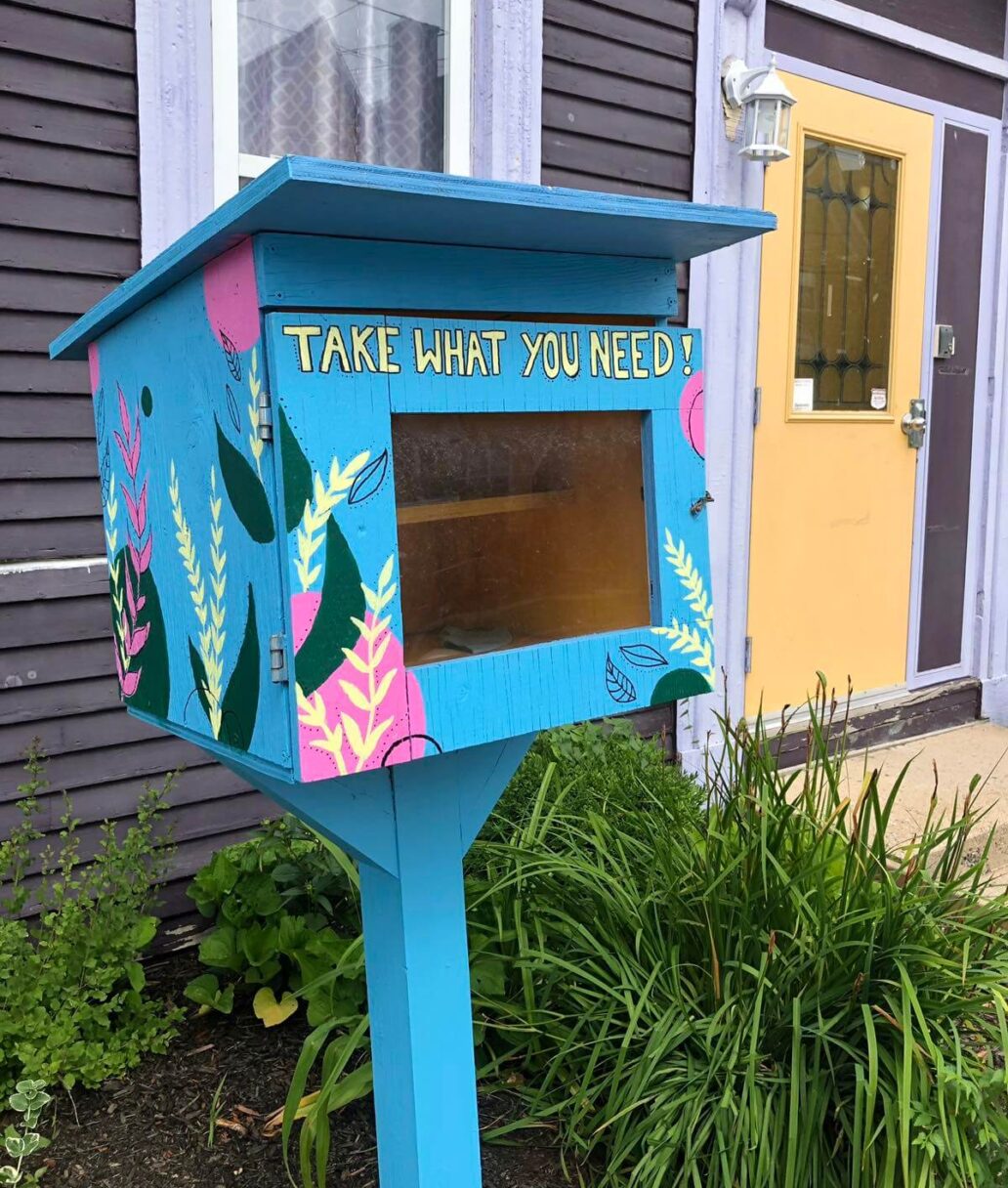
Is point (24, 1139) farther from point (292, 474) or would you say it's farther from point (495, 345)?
point (495, 345)

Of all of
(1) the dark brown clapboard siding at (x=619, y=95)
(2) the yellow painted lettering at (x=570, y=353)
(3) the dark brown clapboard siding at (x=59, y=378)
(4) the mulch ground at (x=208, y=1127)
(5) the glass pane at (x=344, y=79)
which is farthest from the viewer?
(1) the dark brown clapboard siding at (x=619, y=95)

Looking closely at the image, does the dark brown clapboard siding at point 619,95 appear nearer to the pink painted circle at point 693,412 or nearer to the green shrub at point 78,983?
the pink painted circle at point 693,412

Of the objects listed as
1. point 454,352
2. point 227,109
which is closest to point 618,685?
point 454,352

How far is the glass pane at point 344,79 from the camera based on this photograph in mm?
2912

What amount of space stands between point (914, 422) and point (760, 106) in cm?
147

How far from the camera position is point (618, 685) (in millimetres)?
1442

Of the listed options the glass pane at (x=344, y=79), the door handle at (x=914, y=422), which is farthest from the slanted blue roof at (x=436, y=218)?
the door handle at (x=914, y=422)

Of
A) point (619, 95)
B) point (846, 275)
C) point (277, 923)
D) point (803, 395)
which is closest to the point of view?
point (277, 923)

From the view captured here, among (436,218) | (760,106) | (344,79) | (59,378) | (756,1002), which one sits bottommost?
(756,1002)

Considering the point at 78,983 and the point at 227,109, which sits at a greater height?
the point at 227,109

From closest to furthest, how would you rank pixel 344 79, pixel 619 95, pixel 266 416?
pixel 266 416 → pixel 344 79 → pixel 619 95

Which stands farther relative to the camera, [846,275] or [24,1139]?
[846,275]

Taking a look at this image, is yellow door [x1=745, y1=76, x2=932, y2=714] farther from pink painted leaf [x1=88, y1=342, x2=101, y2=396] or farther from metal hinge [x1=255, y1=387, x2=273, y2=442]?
metal hinge [x1=255, y1=387, x2=273, y2=442]

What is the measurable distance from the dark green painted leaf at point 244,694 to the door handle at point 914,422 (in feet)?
12.4
